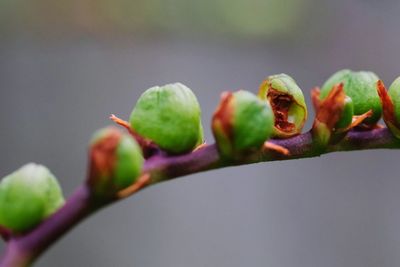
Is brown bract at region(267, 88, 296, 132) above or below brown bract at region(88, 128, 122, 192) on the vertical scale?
below

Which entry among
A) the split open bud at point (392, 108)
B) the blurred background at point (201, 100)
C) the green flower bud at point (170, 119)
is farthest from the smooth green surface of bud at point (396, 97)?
the blurred background at point (201, 100)

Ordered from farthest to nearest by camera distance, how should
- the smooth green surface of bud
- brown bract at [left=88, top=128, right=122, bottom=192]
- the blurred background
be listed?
the blurred background → the smooth green surface of bud → brown bract at [left=88, top=128, right=122, bottom=192]

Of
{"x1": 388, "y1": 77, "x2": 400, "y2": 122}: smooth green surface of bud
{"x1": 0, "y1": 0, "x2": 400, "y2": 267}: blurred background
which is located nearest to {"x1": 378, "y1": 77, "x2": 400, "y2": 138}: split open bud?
{"x1": 388, "y1": 77, "x2": 400, "y2": 122}: smooth green surface of bud

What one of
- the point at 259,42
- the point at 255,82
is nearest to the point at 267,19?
the point at 259,42

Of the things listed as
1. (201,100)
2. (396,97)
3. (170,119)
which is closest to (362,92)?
(396,97)

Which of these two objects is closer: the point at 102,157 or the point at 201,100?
the point at 102,157

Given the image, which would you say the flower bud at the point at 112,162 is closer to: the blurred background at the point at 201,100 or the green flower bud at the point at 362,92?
the green flower bud at the point at 362,92

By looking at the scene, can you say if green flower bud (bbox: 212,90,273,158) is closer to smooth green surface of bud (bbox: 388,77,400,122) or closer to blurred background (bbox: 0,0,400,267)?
smooth green surface of bud (bbox: 388,77,400,122)

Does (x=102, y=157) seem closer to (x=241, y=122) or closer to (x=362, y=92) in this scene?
(x=241, y=122)
